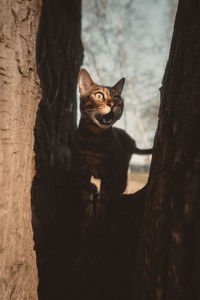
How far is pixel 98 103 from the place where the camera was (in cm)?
210

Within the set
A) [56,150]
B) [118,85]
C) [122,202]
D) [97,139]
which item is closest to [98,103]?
[97,139]

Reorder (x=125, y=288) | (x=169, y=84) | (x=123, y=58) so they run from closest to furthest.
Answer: (x=169, y=84) → (x=125, y=288) → (x=123, y=58)

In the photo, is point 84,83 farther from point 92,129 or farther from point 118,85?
point 92,129

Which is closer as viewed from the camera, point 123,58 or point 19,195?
point 19,195

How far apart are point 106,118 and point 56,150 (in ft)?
2.86

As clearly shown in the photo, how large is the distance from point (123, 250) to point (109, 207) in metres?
0.49

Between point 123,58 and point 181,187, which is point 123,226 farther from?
point 123,58

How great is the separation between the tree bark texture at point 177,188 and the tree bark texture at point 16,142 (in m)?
0.60

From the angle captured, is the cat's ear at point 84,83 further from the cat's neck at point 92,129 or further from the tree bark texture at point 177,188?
the tree bark texture at point 177,188

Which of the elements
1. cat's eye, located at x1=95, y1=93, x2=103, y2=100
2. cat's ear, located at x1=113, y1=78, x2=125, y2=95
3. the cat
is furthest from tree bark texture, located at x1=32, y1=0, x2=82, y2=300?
cat's ear, located at x1=113, y1=78, x2=125, y2=95

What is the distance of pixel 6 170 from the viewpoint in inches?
30.9

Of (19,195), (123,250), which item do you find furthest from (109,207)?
(19,195)

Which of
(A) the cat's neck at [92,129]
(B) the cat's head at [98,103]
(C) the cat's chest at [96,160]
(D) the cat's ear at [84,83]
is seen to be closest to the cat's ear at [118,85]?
(B) the cat's head at [98,103]

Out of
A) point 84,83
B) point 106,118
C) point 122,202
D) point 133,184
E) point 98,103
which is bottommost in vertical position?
point 133,184
